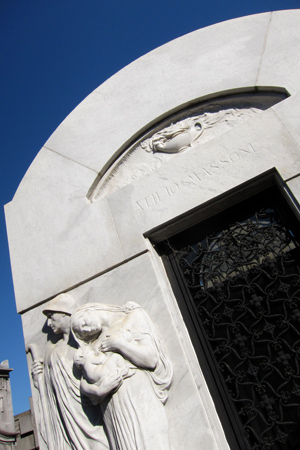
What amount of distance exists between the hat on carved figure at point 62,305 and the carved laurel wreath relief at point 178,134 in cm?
124

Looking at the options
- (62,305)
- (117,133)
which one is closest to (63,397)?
(62,305)

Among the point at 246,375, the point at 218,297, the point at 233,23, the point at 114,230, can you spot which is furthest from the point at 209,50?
Answer: the point at 246,375

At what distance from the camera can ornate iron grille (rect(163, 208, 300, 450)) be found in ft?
11.5

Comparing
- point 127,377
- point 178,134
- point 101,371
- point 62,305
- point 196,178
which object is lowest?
point 127,377

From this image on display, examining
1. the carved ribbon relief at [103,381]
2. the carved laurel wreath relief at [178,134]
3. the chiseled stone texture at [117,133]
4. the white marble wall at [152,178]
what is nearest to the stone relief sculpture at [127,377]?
the carved ribbon relief at [103,381]

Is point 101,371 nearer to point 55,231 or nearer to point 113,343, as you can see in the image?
point 113,343

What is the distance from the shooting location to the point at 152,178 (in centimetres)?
450

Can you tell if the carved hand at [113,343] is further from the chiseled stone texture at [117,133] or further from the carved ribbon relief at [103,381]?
the chiseled stone texture at [117,133]

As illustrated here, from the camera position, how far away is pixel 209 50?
489cm

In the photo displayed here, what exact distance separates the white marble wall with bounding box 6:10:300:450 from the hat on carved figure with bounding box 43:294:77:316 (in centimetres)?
14

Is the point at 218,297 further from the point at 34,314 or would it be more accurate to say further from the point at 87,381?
the point at 34,314

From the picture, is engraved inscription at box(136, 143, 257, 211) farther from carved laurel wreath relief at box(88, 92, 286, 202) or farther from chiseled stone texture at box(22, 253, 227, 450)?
chiseled stone texture at box(22, 253, 227, 450)

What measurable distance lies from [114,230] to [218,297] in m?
1.33

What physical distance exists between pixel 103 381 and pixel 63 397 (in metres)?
0.59
